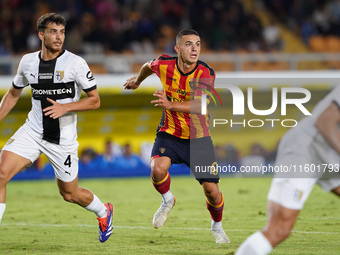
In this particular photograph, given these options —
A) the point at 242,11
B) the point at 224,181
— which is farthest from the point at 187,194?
the point at 242,11

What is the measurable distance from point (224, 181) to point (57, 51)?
9.63 metres

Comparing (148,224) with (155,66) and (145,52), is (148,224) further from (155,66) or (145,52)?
(145,52)

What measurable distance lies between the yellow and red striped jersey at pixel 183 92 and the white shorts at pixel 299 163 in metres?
2.68

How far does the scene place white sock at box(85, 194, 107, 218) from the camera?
253 inches

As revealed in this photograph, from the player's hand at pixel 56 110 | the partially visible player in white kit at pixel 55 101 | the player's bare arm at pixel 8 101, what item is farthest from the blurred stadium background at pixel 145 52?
the player's hand at pixel 56 110

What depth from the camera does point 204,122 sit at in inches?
267

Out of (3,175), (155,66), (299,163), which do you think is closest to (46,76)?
(3,175)

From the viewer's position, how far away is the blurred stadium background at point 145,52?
51.9 feet

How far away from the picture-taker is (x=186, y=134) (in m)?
6.70

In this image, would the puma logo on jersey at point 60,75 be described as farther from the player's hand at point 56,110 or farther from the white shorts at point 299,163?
the white shorts at point 299,163

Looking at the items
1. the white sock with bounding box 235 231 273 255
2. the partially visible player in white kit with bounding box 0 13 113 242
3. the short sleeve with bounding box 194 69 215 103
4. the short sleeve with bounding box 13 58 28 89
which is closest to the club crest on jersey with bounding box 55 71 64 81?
the partially visible player in white kit with bounding box 0 13 113 242

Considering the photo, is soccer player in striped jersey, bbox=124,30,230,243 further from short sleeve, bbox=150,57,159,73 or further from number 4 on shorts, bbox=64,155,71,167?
number 4 on shorts, bbox=64,155,71,167

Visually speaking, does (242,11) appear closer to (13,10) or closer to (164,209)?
(13,10)

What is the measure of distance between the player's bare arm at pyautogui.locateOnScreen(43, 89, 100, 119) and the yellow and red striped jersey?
1123mm
